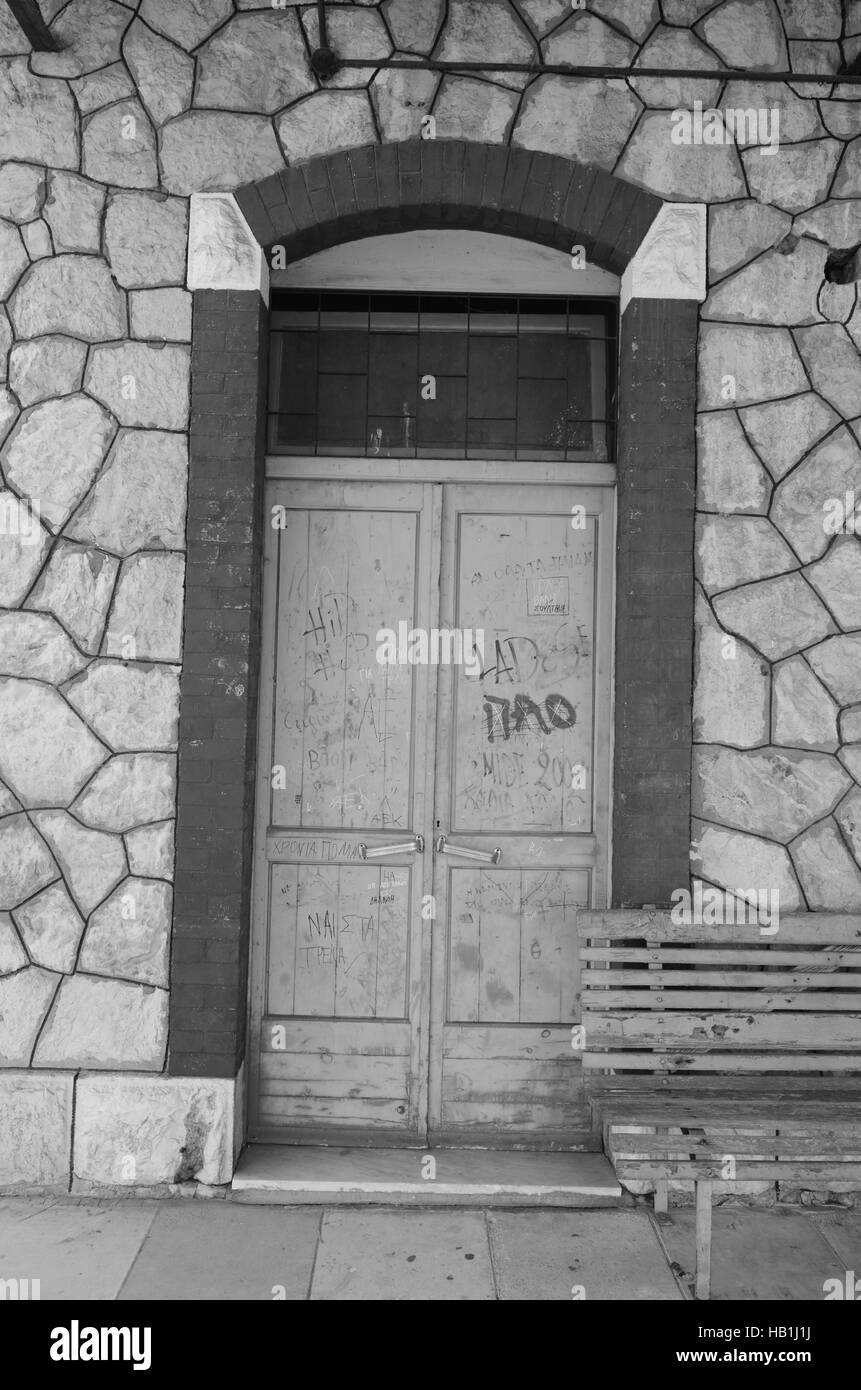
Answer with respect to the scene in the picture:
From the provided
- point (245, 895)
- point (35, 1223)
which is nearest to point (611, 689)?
point (245, 895)

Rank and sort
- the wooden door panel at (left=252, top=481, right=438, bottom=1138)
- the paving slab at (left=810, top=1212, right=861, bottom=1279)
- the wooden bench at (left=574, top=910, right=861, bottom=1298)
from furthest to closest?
the wooden door panel at (left=252, top=481, right=438, bottom=1138), the wooden bench at (left=574, top=910, right=861, bottom=1298), the paving slab at (left=810, top=1212, right=861, bottom=1279)

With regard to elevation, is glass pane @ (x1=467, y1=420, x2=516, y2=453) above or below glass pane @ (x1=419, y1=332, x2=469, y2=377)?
below

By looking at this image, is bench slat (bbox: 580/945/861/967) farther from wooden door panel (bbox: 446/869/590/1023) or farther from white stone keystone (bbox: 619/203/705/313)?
white stone keystone (bbox: 619/203/705/313)

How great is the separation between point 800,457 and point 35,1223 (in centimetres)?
387

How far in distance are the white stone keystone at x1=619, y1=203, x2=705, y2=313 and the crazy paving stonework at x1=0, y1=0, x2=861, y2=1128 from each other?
0.06m

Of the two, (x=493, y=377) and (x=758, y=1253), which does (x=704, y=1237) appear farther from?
(x=493, y=377)

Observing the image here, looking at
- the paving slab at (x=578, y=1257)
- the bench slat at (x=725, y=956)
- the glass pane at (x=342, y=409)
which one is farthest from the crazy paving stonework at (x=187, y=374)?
the paving slab at (x=578, y=1257)

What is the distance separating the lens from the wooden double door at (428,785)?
408cm

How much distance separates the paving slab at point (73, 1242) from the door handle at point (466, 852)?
1644 millimetres

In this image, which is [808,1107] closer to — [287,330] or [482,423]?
[482,423]

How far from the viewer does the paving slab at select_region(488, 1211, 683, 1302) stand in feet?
10.5

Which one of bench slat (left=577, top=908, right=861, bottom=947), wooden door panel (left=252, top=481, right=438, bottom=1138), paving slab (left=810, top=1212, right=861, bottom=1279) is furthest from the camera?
wooden door panel (left=252, top=481, right=438, bottom=1138)

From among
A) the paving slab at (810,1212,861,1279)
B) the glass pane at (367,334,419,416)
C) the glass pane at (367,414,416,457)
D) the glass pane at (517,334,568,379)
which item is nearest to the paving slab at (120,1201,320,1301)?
the paving slab at (810,1212,861,1279)

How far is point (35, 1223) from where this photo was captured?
3.51 metres
